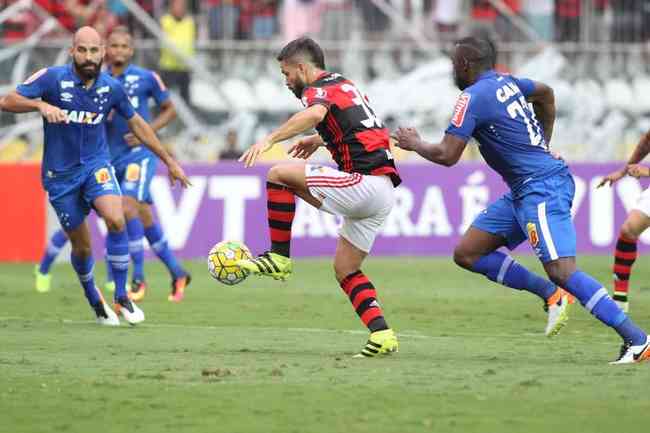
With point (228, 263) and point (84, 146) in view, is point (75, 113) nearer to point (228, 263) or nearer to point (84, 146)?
point (84, 146)

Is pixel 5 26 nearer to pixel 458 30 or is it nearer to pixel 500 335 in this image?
pixel 458 30

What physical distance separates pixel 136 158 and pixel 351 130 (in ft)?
19.4

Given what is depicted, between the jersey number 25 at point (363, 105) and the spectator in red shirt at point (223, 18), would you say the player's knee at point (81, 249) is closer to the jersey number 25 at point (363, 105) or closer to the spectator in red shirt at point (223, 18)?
the jersey number 25 at point (363, 105)

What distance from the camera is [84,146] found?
12.1 m

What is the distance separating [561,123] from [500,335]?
13.9 metres

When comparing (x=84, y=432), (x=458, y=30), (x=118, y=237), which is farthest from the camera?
(x=458, y=30)

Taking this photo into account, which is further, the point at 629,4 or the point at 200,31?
the point at 629,4

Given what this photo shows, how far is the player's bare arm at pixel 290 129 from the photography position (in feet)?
29.2

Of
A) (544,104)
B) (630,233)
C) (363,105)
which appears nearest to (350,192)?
(363,105)

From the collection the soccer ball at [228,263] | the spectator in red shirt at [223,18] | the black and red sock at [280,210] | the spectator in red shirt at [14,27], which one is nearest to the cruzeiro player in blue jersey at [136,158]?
the soccer ball at [228,263]

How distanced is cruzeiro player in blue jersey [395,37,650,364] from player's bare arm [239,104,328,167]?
56 centimetres

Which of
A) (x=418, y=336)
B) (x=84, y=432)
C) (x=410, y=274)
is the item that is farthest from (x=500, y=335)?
(x=410, y=274)

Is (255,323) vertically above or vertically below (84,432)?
below

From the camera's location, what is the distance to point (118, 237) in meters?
12.4
